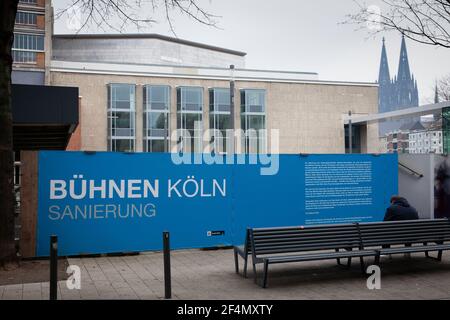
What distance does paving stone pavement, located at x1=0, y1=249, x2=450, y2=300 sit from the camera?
7.42 meters

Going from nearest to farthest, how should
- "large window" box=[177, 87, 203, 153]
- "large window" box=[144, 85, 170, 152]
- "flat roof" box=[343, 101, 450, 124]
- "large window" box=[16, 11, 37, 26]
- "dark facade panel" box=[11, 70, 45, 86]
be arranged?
1. "flat roof" box=[343, 101, 450, 124]
2. "dark facade panel" box=[11, 70, 45, 86]
3. "large window" box=[16, 11, 37, 26]
4. "large window" box=[144, 85, 170, 152]
5. "large window" box=[177, 87, 203, 153]

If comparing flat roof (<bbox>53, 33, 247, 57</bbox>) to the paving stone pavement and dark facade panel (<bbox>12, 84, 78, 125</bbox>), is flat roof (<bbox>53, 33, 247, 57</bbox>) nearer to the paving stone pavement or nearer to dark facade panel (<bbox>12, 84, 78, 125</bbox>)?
dark facade panel (<bbox>12, 84, 78, 125</bbox>)

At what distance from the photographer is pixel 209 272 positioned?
922 centimetres

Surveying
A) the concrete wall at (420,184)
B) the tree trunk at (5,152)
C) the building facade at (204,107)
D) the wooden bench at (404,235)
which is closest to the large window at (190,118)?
the building facade at (204,107)

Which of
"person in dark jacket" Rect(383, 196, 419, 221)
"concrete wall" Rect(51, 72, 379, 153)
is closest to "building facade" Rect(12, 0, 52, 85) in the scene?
"concrete wall" Rect(51, 72, 379, 153)

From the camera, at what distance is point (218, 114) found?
61219mm

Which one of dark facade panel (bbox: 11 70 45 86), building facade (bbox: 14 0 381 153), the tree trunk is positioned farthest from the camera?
building facade (bbox: 14 0 381 153)

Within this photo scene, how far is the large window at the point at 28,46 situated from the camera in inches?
2018

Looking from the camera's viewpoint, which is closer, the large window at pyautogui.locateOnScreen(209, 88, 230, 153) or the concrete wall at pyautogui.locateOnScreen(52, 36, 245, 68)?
the large window at pyautogui.locateOnScreen(209, 88, 230, 153)

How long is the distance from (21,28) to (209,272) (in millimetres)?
49658

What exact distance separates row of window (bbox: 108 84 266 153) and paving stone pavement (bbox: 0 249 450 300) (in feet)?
159

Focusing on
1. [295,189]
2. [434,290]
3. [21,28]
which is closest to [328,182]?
[295,189]

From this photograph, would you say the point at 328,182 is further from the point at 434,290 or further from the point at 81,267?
the point at 81,267

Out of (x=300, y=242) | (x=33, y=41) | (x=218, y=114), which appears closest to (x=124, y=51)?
(x=218, y=114)
